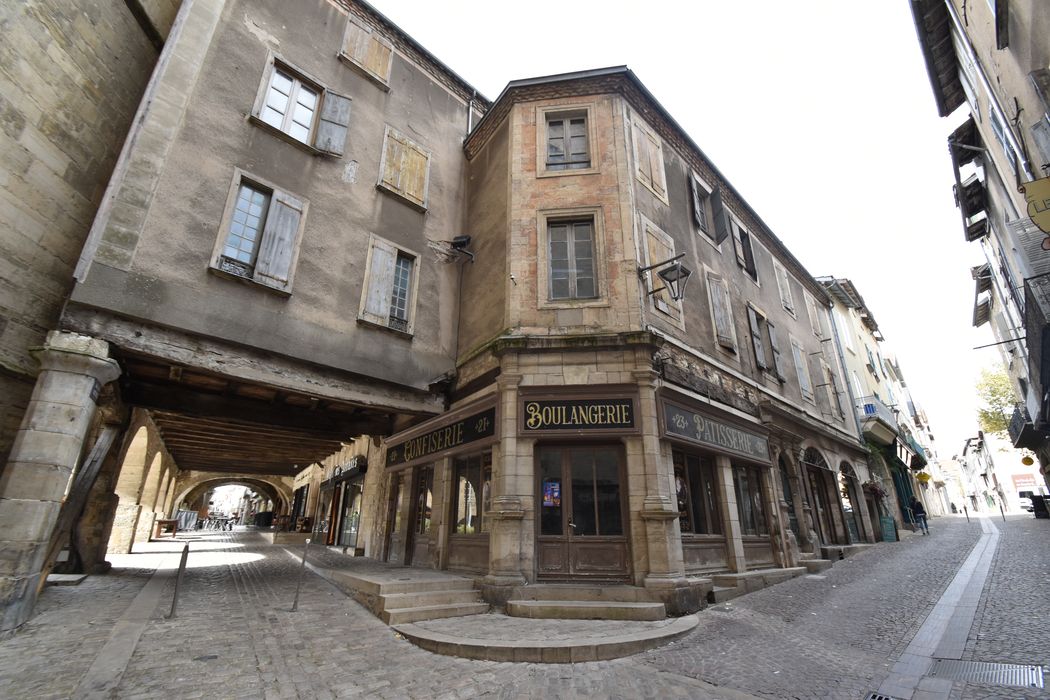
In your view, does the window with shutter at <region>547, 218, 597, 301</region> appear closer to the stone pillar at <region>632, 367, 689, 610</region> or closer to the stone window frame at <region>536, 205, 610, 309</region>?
the stone window frame at <region>536, 205, 610, 309</region>

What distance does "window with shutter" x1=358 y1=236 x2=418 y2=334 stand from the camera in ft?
30.2

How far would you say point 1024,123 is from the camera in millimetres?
8102

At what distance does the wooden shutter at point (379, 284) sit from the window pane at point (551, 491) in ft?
14.2

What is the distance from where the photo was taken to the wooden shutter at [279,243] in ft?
25.9

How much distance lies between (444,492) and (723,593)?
5.60 metres

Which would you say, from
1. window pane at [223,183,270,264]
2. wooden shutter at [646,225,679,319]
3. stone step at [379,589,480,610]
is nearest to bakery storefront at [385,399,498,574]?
stone step at [379,589,480,610]

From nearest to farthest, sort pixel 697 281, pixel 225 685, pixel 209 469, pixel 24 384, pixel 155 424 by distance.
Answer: pixel 225 685 → pixel 24 384 → pixel 697 281 → pixel 155 424 → pixel 209 469

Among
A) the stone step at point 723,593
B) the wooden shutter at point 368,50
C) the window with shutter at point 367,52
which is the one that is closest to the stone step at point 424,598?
the stone step at point 723,593

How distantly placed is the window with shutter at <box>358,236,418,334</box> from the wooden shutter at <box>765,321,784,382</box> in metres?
11.0

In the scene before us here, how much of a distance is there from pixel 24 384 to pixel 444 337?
265 inches

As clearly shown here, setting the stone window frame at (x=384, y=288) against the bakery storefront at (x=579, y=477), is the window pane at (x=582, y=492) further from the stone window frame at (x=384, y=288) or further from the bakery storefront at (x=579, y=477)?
the stone window frame at (x=384, y=288)

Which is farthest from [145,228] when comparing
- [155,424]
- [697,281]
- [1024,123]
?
[1024,123]

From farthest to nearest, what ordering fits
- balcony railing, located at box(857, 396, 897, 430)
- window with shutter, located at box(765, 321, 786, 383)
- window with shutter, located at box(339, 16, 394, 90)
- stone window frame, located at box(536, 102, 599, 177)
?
balcony railing, located at box(857, 396, 897, 430) → window with shutter, located at box(765, 321, 786, 383) → window with shutter, located at box(339, 16, 394, 90) → stone window frame, located at box(536, 102, 599, 177)

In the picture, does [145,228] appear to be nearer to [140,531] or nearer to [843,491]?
[140,531]
